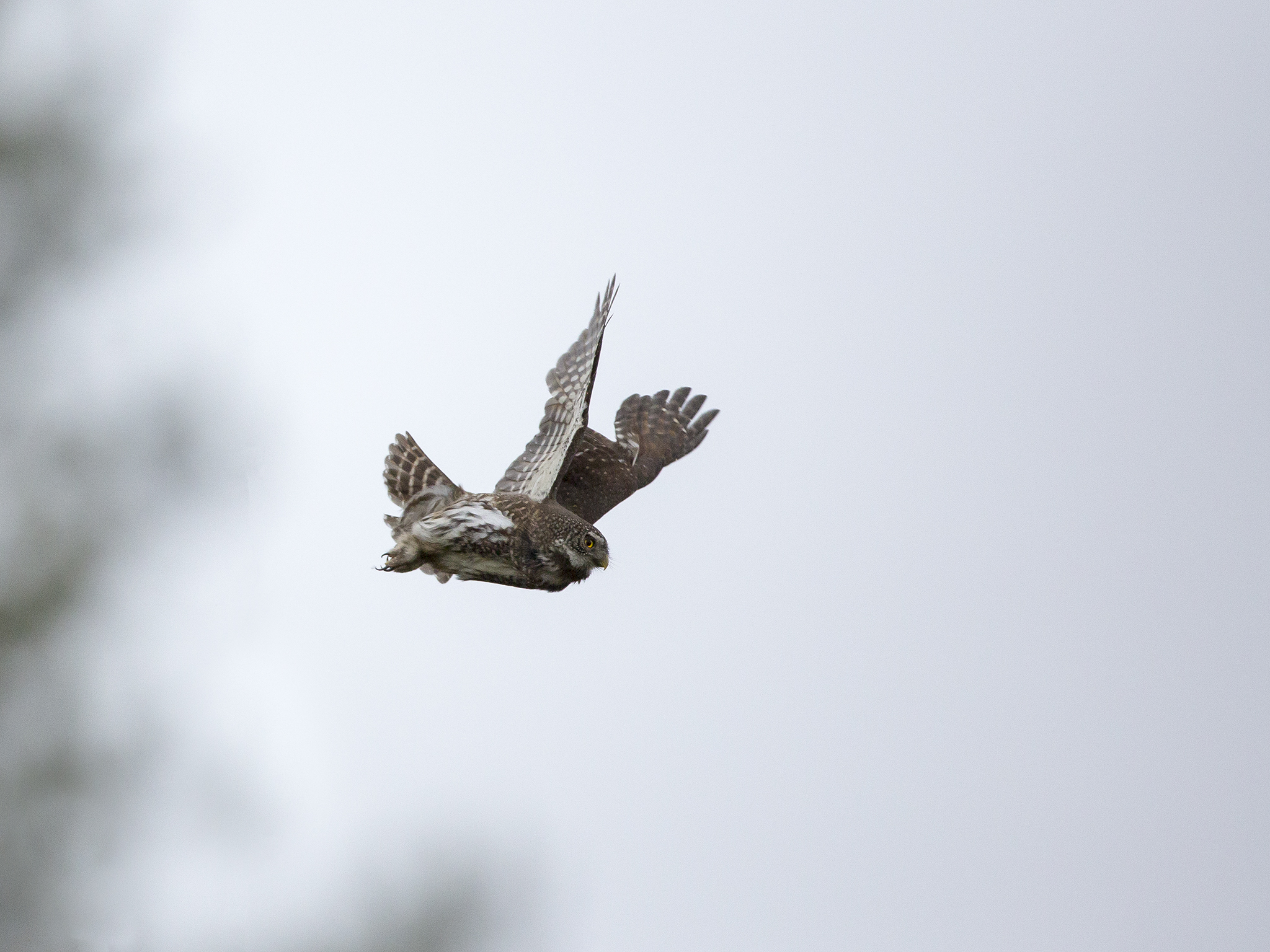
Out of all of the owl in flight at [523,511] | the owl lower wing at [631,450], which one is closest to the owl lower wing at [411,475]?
the owl in flight at [523,511]

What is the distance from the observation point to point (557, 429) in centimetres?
1036

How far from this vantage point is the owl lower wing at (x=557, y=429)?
9.82m

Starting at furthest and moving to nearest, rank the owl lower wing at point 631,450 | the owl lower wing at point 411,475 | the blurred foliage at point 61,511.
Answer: the owl lower wing at point 631,450
the owl lower wing at point 411,475
the blurred foliage at point 61,511

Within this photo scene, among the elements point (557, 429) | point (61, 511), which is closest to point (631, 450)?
point (557, 429)

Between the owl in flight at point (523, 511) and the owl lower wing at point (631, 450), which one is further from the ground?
the owl lower wing at point (631, 450)

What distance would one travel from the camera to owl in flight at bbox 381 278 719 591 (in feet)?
32.1

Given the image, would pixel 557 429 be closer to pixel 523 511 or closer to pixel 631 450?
pixel 523 511

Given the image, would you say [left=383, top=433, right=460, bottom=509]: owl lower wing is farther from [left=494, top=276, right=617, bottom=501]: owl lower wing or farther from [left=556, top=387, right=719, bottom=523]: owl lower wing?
[left=556, top=387, right=719, bottom=523]: owl lower wing

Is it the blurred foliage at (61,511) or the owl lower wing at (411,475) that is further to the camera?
the owl lower wing at (411,475)

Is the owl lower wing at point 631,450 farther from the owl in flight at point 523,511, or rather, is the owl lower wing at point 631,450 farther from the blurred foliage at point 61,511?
the blurred foliage at point 61,511

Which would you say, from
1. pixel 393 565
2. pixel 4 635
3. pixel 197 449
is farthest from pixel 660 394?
pixel 4 635

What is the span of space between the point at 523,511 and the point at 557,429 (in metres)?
0.76

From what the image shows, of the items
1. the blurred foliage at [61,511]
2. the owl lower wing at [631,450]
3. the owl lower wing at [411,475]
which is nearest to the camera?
the blurred foliage at [61,511]

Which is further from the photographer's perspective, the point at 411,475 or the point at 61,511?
the point at 411,475
